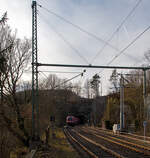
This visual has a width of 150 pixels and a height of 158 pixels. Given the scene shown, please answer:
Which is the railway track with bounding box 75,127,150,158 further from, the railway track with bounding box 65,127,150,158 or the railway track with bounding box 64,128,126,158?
the railway track with bounding box 64,128,126,158

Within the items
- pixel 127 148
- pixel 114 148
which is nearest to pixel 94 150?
pixel 114 148

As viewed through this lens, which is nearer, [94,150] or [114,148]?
[94,150]

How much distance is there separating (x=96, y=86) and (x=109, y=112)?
56073 mm

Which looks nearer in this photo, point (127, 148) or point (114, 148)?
point (127, 148)

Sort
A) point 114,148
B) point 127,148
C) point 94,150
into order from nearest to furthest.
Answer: point 94,150 → point 127,148 → point 114,148

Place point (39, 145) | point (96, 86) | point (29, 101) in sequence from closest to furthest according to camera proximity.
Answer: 1. point (39, 145)
2. point (29, 101)
3. point (96, 86)

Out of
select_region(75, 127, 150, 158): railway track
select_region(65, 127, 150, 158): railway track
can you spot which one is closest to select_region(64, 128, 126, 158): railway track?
select_region(65, 127, 150, 158): railway track

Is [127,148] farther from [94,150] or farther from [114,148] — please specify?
[94,150]

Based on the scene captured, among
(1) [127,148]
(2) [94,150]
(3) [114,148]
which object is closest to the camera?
(2) [94,150]

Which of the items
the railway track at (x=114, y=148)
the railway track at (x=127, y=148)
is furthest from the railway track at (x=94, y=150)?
the railway track at (x=127, y=148)

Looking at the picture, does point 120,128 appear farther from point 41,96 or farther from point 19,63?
point 19,63

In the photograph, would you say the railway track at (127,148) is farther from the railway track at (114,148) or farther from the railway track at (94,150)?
the railway track at (94,150)

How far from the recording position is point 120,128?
105 feet

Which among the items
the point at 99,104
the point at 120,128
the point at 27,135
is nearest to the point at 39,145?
the point at 27,135
